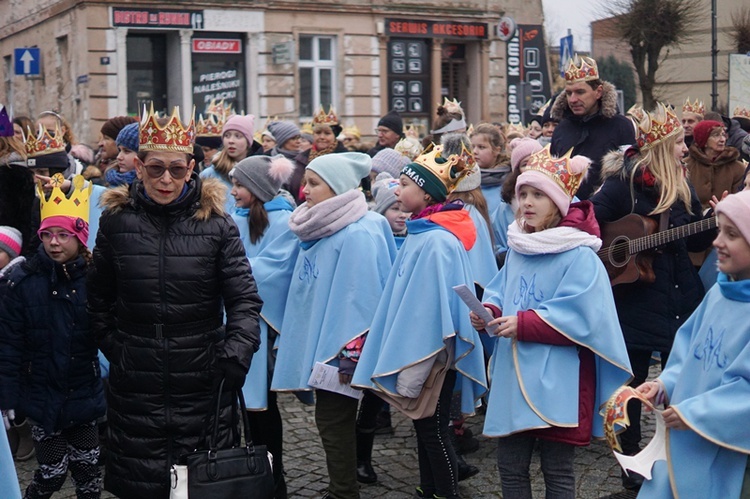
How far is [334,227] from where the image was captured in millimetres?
5648

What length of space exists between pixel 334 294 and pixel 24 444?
9.16 feet

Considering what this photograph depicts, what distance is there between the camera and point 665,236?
6.11 meters

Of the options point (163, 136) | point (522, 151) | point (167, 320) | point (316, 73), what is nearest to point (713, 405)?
point (167, 320)

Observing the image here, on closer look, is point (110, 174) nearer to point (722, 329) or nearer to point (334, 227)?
point (334, 227)

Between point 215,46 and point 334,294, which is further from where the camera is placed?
point 215,46

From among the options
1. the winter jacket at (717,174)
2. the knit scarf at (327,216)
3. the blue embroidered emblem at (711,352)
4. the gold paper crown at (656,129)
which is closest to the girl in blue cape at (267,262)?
the knit scarf at (327,216)

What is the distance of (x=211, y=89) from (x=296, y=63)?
2.35m

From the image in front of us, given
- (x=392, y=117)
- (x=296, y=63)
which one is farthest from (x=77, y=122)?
(x=392, y=117)

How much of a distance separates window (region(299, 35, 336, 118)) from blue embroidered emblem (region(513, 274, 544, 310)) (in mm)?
22253

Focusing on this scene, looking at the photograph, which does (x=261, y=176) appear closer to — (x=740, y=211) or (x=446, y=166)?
(x=446, y=166)

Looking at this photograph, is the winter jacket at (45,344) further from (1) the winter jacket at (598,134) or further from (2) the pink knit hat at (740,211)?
(1) the winter jacket at (598,134)

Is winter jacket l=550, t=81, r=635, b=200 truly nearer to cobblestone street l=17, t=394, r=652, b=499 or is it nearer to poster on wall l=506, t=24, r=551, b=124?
cobblestone street l=17, t=394, r=652, b=499

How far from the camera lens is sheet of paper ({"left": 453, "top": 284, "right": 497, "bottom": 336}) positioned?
14.9 feet

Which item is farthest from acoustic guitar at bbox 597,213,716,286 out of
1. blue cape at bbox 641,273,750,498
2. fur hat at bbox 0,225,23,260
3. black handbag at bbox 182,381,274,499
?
fur hat at bbox 0,225,23,260
